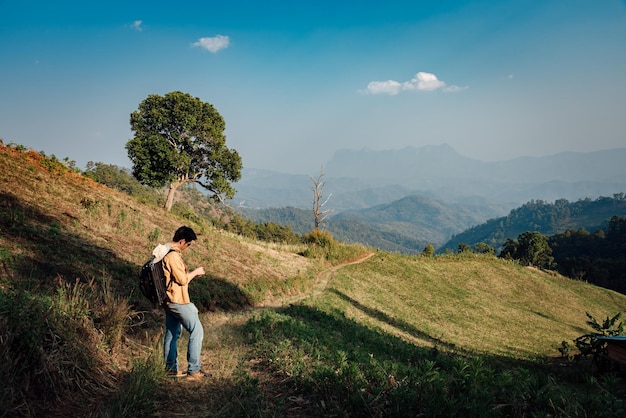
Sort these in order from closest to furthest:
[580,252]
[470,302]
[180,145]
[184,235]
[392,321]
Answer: [184,235] < [392,321] < [470,302] < [180,145] < [580,252]

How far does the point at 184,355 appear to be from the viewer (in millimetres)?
6809

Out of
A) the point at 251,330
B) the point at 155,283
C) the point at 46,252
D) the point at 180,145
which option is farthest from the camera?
the point at 180,145

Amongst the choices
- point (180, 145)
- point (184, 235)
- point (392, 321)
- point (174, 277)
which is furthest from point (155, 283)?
point (180, 145)

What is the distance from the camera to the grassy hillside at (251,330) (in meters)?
4.38

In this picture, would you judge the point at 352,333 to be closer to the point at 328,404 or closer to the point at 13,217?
the point at 328,404

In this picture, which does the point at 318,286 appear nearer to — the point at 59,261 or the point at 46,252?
the point at 59,261

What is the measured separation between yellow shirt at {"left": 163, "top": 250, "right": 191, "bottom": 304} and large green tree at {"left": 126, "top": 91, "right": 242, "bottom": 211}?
26728 millimetres

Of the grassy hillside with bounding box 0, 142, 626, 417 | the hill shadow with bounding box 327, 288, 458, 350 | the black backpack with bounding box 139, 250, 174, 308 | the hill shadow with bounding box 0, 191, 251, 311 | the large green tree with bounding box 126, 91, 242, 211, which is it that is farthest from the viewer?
the large green tree with bounding box 126, 91, 242, 211

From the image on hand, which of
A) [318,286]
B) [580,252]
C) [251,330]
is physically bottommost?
[580,252]

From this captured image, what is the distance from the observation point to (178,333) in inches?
230

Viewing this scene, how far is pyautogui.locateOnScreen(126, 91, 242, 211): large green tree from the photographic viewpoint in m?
31.7

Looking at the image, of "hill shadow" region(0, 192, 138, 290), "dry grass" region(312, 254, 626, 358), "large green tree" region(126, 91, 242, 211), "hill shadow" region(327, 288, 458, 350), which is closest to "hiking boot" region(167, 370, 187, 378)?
"hill shadow" region(0, 192, 138, 290)

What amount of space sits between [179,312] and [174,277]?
616 mm

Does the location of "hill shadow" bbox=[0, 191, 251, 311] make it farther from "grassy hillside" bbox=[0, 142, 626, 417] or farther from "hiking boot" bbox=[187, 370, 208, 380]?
"hiking boot" bbox=[187, 370, 208, 380]
